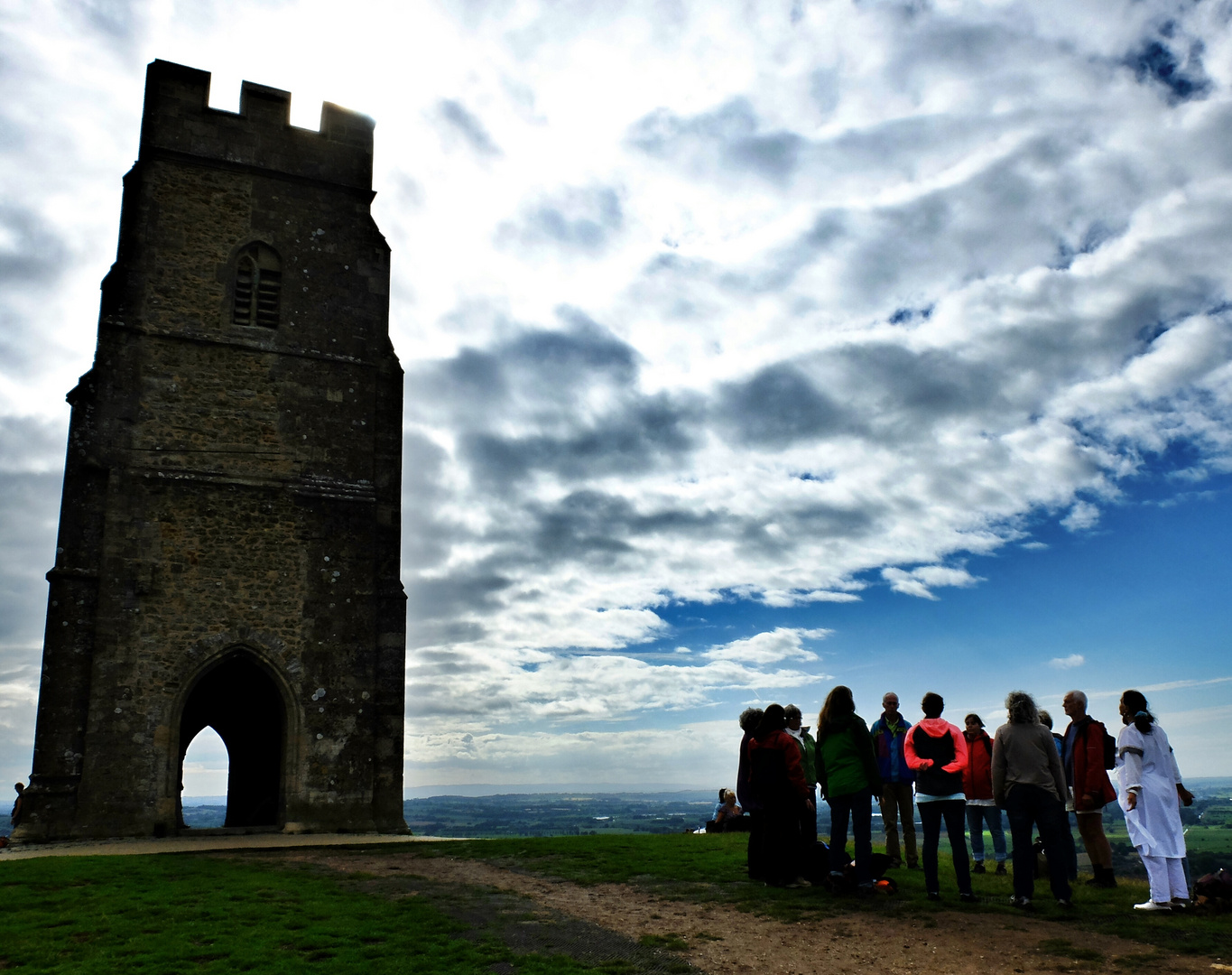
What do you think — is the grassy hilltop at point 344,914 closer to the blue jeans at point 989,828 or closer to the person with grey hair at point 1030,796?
the person with grey hair at point 1030,796

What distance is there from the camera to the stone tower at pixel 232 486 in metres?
16.0

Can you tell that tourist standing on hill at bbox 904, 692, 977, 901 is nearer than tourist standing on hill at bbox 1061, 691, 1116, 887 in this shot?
Yes

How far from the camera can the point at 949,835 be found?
8.48 metres

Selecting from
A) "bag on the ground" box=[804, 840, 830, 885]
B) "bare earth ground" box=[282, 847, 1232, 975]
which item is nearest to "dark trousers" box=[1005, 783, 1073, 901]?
"bare earth ground" box=[282, 847, 1232, 975]

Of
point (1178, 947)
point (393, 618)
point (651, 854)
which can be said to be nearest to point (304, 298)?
point (393, 618)

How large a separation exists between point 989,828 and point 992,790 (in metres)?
2.19

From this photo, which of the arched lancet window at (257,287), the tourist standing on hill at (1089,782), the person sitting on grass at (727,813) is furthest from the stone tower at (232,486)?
the tourist standing on hill at (1089,782)

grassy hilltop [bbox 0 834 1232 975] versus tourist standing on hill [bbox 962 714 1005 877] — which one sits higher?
tourist standing on hill [bbox 962 714 1005 877]

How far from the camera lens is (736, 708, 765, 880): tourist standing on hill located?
9719mm

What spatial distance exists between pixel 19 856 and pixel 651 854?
9.10m

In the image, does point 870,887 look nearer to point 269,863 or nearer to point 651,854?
point 651,854

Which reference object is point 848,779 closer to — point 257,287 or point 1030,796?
point 1030,796

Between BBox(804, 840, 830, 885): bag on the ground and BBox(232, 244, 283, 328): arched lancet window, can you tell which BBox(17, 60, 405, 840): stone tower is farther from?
BBox(804, 840, 830, 885): bag on the ground

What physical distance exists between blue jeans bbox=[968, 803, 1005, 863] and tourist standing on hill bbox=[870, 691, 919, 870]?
0.79 m
